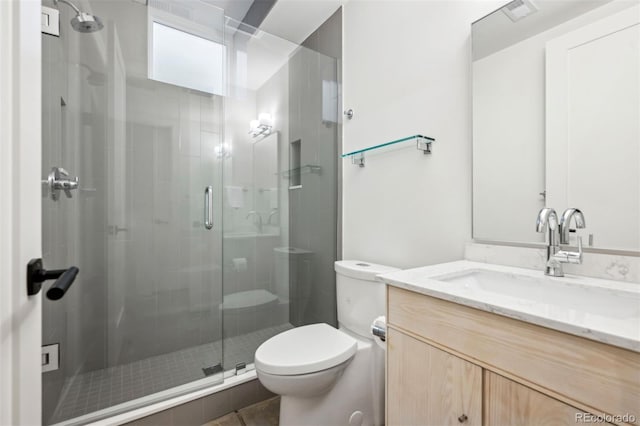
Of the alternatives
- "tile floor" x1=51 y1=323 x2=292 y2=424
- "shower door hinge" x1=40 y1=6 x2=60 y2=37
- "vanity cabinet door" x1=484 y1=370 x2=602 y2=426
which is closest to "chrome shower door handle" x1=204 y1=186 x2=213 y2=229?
"tile floor" x1=51 y1=323 x2=292 y2=424

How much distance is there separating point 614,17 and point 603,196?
56 cm

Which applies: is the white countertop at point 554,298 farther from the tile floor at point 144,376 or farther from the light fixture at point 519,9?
the tile floor at point 144,376

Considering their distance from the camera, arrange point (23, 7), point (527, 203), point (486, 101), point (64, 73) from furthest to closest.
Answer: point (64, 73) → point (486, 101) → point (527, 203) → point (23, 7)

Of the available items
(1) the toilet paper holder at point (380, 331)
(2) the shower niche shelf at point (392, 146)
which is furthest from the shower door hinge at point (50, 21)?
(1) the toilet paper holder at point (380, 331)

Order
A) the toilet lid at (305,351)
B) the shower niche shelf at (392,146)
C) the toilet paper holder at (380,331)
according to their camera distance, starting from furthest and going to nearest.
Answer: the shower niche shelf at (392,146), the toilet lid at (305,351), the toilet paper holder at (380,331)

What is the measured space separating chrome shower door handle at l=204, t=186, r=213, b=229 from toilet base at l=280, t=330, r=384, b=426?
1093mm

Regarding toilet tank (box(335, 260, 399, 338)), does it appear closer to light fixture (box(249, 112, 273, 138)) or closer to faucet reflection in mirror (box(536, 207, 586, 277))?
faucet reflection in mirror (box(536, 207, 586, 277))

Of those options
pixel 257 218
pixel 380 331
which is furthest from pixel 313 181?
pixel 380 331

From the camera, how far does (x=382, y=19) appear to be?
67.2 inches

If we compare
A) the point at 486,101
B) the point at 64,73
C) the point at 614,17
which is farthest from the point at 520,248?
the point at 64,73

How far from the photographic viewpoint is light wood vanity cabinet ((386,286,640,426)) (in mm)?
544

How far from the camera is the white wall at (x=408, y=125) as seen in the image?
1326 mm

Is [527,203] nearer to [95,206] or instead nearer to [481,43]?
[481,43]

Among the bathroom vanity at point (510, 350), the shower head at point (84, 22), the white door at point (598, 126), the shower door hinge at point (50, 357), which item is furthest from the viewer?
the shower head at point (84, 22)
